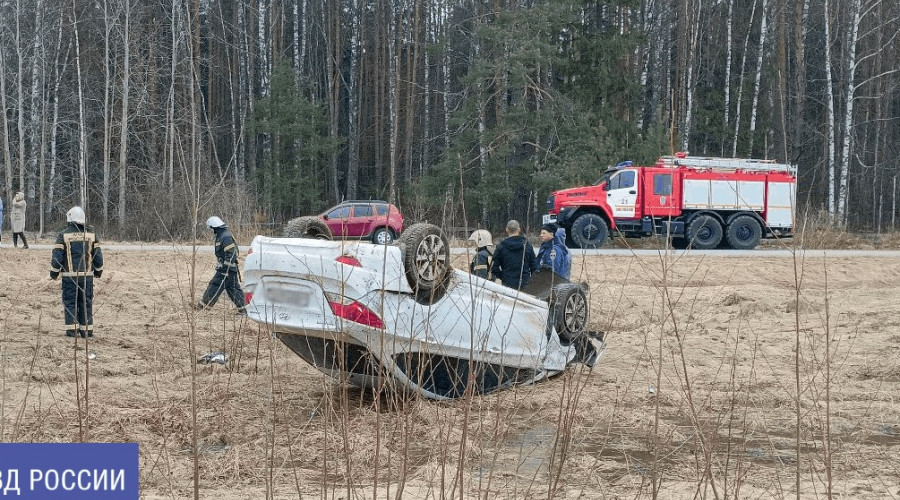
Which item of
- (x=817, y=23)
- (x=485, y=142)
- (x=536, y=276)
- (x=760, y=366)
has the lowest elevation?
(x=760, y=366)

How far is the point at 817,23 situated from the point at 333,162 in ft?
75.2

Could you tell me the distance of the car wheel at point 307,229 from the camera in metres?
8.30

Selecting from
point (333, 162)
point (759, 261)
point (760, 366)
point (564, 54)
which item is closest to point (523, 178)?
point (564, 54)

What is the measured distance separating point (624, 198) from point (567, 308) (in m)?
17.7

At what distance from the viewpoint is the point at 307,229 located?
27.9 ft

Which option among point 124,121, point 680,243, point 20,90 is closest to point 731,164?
point 680,243

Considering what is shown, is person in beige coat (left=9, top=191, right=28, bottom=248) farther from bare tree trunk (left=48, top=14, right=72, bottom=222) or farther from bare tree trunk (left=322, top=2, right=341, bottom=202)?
bare tree trunk (left=322, top=2, right=341, bottom=202)

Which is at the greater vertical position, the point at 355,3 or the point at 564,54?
the point at 355,3

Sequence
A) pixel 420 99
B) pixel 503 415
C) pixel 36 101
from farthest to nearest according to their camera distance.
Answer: pixel 420 99, pixel 36 101, pixel 503 415

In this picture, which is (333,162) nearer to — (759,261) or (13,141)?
(13,141)

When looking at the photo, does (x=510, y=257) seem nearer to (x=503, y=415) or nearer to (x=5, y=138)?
(x=503, y=415)

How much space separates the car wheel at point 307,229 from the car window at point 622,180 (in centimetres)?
1896

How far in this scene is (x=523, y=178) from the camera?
34250mm

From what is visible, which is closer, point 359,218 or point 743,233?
point 359,218
